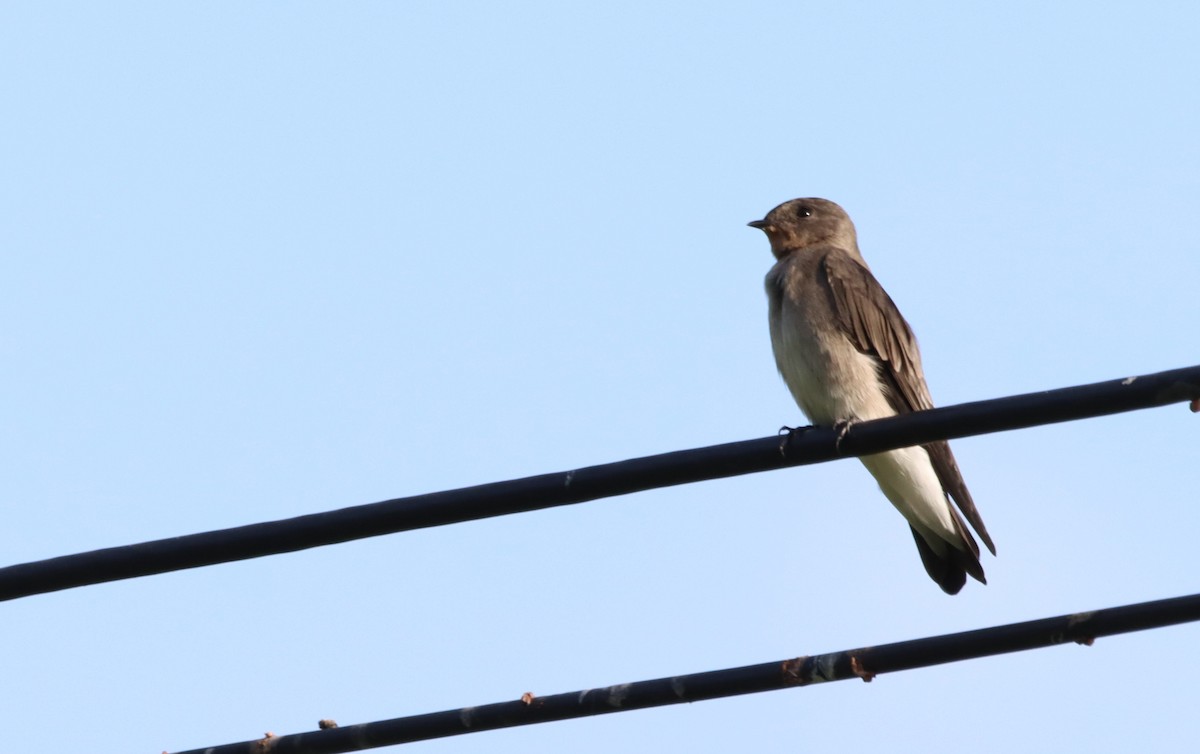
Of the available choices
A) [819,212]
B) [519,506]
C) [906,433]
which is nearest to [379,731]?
[519,506]

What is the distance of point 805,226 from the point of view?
11.1 m

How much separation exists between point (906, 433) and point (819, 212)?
6.08 meters

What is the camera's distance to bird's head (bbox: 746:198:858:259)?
11.0m

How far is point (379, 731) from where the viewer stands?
531cm

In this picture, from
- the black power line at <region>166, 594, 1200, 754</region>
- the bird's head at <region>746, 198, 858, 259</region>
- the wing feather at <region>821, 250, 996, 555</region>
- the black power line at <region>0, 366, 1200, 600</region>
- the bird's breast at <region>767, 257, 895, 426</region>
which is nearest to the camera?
the black power line at <region>166, 594, 1200, 754</region>

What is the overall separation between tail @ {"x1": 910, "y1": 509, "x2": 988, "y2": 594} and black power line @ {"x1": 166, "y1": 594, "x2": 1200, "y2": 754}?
4009 millimetres

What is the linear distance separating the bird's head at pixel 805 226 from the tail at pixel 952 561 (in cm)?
241

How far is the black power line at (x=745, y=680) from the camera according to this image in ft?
15.8

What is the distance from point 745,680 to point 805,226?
6.31m

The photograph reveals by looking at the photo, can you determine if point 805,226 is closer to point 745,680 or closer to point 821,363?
point 821,363

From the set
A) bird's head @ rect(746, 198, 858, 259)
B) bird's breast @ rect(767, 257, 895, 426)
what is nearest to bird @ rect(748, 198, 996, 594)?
bird's breast @ rect(767, 257, 895, 426)

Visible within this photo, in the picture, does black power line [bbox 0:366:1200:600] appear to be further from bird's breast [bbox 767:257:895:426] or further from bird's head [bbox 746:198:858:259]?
bird's head [bbox 746:198:858:259]

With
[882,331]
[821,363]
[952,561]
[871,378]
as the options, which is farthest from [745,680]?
[882,331]

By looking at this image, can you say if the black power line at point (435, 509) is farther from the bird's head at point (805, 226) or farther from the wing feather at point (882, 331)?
the bird's head at point (805, 226)
